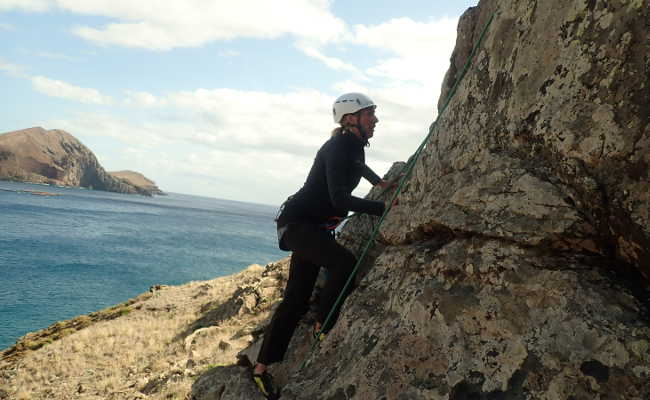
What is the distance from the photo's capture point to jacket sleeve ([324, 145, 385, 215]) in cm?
552

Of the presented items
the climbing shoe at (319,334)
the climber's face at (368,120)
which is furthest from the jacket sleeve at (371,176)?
the climbing shoe at (319,334)

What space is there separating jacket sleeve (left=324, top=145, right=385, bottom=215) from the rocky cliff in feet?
1.66

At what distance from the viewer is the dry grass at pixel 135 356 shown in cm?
1321

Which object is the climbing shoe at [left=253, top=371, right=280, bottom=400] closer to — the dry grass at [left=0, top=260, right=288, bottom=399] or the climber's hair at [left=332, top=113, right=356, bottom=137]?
the climber's hair at [left=332, top=113, right=356, bottom=137]

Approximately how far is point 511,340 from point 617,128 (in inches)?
77.1

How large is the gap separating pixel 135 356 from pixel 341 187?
699 inches

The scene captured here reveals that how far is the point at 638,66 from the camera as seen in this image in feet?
10.5

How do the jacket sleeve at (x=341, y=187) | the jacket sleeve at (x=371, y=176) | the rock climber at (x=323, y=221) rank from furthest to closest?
the jacket sleeve at (x=371, y=176) → the rock climber at (x=323, y=221) → the jacket sleeve at (x=341, y=187)

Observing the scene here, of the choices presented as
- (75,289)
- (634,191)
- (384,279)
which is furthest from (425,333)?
(75,289)

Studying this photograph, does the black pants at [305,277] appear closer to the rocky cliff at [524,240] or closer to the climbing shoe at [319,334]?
the climbing shoe at [319,334]

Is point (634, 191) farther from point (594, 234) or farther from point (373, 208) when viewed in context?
point (373, 208)

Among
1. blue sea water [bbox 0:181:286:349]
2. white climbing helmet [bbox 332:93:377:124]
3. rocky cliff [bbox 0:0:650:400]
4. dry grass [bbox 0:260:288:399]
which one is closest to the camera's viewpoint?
rocky cliff [bbox 0:0:650:400]

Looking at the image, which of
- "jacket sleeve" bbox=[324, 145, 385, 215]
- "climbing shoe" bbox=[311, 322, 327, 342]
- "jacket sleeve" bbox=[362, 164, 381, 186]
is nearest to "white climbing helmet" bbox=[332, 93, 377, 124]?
"jacket sleeve" bbox=[324, 145, 385, 215]

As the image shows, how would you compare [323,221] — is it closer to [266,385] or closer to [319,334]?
[319,334]
